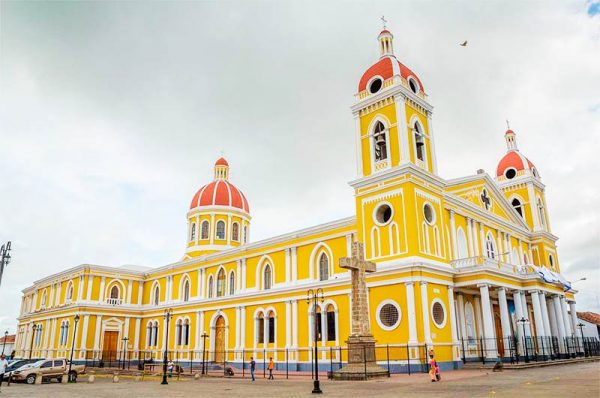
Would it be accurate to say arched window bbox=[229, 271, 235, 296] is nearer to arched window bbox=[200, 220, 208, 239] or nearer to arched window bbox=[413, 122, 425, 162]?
arched window bbox=[200, 220, 208, 239]

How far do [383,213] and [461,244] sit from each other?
6209 mm

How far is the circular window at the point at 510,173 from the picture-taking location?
39.8 m

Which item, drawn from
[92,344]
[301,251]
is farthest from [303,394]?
[92,344]

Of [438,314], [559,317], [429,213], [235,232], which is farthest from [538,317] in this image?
[235,232]

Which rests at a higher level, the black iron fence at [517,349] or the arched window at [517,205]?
the arched window at [517,205]

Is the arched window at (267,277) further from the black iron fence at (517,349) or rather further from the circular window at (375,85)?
the circular window at (375,85)

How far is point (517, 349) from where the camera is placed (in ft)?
84.0

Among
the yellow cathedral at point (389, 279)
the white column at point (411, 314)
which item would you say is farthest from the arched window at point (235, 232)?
the white column at point (411, 314)

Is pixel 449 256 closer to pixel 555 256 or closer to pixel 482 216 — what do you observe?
pixel 482 216

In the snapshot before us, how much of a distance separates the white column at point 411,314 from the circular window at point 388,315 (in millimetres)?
773

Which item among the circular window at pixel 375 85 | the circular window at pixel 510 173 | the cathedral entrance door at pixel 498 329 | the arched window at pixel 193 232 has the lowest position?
the cathedral entrance door at pixel 498 329

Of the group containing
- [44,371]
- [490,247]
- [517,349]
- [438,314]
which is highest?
Answer: [490,247]

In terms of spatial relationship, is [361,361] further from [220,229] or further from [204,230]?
[204,230]

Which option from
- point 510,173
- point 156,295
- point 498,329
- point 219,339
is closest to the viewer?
point 498,329
